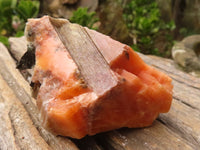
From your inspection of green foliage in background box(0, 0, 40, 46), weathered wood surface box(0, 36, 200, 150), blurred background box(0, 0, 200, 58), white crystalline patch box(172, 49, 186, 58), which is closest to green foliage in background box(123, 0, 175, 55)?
blurred background box(0, 0, 200, 58)

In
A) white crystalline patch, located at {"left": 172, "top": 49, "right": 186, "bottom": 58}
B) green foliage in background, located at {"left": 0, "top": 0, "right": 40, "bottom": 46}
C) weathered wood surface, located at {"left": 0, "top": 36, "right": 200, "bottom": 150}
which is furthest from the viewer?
green foliage in background, located at {"left": 0, "top": 0, "right": 40, "bottom": 46}

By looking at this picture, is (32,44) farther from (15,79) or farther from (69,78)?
(15,79)

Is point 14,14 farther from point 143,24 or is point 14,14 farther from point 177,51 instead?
point 177,51

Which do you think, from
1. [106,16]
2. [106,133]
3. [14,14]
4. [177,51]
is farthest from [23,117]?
[14,14]

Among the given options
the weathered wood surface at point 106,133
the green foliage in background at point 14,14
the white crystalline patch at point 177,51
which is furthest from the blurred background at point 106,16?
the weathered wood surface at point 106,133

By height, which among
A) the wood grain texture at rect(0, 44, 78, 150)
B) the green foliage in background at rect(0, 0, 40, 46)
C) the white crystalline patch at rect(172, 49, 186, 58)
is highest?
the wood grain texture at rect(0, 44, 78, 150)

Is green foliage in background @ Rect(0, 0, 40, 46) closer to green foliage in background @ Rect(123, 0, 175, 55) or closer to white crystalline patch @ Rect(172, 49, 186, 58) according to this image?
green foliage in background @ Rect(123, 0, 175, 55)

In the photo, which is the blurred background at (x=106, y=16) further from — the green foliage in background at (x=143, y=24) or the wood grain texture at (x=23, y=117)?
the wood grain texture at (x=23, y=117)
